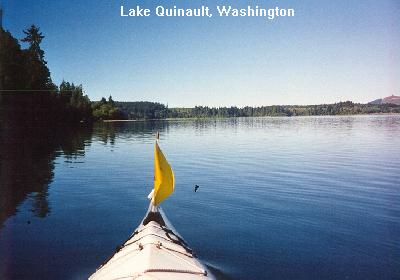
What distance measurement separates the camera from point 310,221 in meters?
20.1

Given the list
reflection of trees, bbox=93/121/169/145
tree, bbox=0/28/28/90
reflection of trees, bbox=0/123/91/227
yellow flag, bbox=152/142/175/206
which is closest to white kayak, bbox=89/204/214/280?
yellow flag, bbox=152/142/175/206

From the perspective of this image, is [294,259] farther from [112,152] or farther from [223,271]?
[112,152]

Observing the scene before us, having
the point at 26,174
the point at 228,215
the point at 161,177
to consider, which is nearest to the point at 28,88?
the point at 26,174

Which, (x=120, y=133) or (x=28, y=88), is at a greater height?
(x=28, y=88)

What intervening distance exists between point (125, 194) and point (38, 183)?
8.44m

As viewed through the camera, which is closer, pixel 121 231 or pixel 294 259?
pixel 294 259

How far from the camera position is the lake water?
14859 mm

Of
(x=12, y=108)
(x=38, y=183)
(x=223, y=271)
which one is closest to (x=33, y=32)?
(x=12, y=108)

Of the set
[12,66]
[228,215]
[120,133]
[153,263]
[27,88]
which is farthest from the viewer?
[120,133]

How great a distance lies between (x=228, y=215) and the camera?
2138 cm

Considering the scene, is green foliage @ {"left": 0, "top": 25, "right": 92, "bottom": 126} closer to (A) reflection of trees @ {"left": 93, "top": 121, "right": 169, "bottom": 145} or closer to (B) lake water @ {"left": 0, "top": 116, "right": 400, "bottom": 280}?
(A) reflection of trees @ {"left": 93, "top": 121, "right": 169, "bottom": 145}

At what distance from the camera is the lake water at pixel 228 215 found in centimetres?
1486

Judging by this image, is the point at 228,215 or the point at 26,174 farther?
the point at 26,174

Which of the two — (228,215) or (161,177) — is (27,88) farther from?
(161,177)
